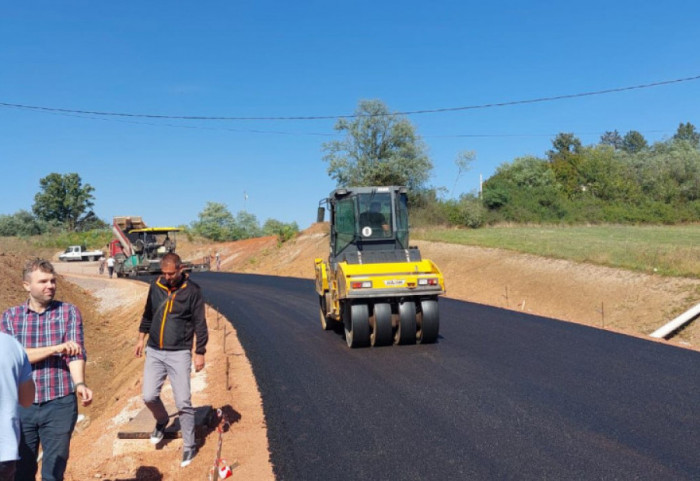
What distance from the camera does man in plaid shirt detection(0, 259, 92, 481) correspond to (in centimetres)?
399

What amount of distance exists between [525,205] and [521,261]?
23.9 meters

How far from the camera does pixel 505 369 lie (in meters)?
8.66

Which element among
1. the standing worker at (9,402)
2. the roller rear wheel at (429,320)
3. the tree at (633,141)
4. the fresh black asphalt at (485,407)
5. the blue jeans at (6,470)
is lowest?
the fresh black asphalt at (485,407)

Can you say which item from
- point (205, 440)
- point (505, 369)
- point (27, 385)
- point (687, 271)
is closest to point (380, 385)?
point (505, 369)

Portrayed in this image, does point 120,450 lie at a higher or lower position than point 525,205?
lower

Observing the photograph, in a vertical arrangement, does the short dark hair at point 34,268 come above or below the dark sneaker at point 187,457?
above

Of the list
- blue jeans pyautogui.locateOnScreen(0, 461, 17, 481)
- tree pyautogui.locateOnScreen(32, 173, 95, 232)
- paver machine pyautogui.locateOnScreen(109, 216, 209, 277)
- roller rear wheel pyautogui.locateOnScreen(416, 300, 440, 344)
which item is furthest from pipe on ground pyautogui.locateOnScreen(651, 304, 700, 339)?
tree pyautogui.locateOnScreen(32, 173, 95, 232)

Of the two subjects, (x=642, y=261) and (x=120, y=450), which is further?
(x=642, y=261)

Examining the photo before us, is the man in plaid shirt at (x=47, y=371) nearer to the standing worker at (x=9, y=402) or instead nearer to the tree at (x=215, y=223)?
the standing worker at (x=9, y=402)

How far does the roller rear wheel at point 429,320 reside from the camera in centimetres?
1044

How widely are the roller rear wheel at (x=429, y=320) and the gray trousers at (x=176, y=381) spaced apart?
18.0ft

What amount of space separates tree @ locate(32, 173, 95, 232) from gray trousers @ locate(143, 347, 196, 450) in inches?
3174

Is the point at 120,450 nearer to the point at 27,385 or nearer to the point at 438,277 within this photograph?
the point at 27,385

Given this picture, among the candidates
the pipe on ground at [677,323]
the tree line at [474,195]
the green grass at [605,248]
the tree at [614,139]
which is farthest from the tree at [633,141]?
the pipe on ground at [677,323]
